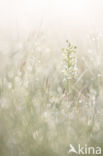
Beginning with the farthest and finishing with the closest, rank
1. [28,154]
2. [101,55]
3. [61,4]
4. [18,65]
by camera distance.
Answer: [61,4] < [101,55] < [18,65] < [28,154]

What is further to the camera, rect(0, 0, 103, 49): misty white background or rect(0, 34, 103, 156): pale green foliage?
rect(0, 0, 103, 49): misty white background

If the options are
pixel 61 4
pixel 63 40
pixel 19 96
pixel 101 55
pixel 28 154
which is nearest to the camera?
pixel 28 154

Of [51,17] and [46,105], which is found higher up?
[51,17]

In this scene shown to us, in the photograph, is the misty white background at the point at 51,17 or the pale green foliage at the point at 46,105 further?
the misty white background at the point at 51,17

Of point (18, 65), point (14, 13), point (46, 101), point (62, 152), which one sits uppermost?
point (14, 13)

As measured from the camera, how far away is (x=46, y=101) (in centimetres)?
235

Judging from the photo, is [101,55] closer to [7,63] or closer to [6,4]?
[7,63]

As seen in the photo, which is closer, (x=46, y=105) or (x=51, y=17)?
(x=46, y=105)

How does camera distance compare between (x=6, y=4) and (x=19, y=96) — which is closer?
(x=19, y=96)

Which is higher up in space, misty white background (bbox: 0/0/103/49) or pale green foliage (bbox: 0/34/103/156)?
misty white background (bbox: 0/0/103/49)

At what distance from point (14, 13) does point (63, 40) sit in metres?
0.66

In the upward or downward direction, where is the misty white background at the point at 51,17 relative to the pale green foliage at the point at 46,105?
upward

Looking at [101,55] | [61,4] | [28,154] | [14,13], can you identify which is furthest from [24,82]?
[61,4]

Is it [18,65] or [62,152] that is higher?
[18,65]
